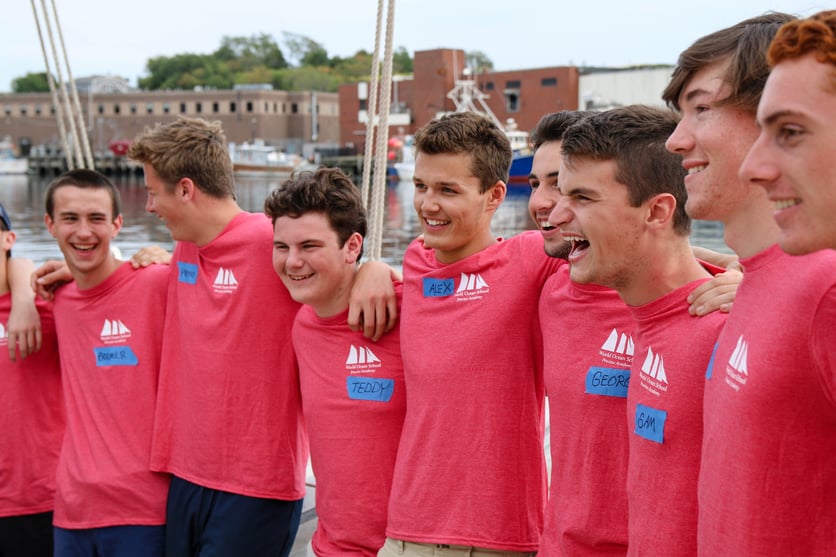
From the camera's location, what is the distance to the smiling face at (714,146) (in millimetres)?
1832

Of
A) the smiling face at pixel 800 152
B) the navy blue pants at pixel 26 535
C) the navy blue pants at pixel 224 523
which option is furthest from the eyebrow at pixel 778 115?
the navy blue pants at pixel 26 535

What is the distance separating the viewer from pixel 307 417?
10.0ft

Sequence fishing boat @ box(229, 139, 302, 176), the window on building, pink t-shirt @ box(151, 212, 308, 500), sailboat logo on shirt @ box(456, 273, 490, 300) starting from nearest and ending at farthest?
1. sailboat logo on shirt @ box(456, 273, 490, 300)
2. pink t-shirt @ box(151, 212, 308, 500)
3. the window on building
4. fishing boat @ box(229, 139, 302, 176)

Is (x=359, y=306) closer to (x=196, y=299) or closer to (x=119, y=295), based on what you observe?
(x=196, y=299)

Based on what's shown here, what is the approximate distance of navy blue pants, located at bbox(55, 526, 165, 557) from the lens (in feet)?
11.1

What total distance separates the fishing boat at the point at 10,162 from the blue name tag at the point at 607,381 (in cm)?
7764

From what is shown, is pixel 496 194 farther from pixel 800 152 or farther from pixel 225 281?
pixel 800 152

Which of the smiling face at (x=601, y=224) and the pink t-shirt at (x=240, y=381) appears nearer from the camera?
the smiling face at (x=601, y=224)

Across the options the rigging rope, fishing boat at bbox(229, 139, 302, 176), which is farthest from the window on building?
the rigging rope

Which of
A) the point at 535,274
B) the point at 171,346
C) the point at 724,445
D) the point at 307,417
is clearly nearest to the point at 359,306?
the point at 307,417

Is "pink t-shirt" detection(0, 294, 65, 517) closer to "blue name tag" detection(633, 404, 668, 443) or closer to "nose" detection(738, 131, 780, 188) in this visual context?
"blue name tag" detection(633, 404, 668, 443)

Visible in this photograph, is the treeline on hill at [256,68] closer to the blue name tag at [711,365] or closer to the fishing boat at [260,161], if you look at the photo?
the fishing boat at [260,161]

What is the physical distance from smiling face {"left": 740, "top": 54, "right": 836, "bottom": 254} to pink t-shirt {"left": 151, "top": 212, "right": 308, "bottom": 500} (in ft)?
7.05

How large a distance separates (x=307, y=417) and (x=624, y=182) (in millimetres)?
1402
